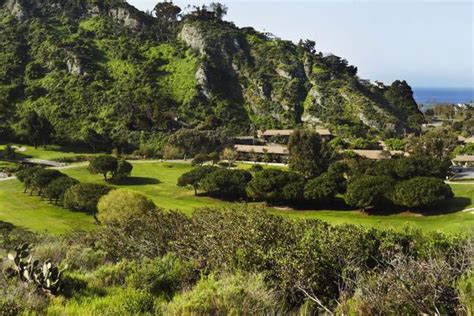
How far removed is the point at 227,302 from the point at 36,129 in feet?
304

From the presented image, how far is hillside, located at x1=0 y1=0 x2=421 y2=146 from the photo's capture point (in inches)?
4348

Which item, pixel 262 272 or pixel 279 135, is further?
pixel 279 135

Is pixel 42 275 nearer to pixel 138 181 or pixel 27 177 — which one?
pixel 27 177

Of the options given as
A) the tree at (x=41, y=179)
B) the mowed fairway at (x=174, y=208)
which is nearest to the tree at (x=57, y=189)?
the mowed fairway at (x=174, y=208)

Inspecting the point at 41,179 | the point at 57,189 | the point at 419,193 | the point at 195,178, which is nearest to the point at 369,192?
the point at 419,193

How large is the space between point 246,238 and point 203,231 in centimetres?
262

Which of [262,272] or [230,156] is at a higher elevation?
[262,272]

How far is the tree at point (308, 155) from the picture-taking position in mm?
67062

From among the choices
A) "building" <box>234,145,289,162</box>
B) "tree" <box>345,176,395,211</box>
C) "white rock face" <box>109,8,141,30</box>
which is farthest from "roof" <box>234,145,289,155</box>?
"white rock face" <box>109,8,141,30</box>

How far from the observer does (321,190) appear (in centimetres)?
4984

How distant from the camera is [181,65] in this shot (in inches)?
5404

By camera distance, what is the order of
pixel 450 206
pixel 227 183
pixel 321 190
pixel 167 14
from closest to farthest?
pixel 450 206, pixel 321 190, pixel 227 183, pixel 167 14

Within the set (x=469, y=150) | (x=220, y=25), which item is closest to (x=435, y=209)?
(x=469, y=150)

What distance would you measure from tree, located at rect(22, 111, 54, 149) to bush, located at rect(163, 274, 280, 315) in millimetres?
91294
